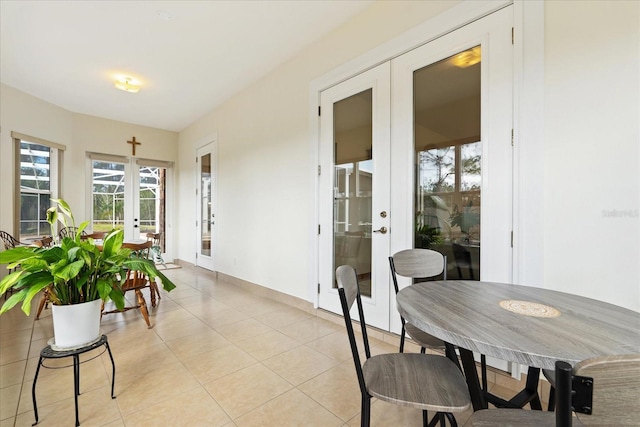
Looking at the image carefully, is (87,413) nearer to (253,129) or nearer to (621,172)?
(621,172)

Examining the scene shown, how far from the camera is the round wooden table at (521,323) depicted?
788 millimetres

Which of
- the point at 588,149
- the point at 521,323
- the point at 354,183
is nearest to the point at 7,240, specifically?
the point at 354,183

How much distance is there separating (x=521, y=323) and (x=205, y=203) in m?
5.69

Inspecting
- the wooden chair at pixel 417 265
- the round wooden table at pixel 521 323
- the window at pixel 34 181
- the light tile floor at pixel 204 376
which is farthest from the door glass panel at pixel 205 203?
the round wooden table at pixel 521 323

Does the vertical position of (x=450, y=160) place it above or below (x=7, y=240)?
above

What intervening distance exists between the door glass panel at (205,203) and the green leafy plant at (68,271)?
12.8 ft

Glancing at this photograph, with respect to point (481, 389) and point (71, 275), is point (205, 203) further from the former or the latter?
point (481, 389)

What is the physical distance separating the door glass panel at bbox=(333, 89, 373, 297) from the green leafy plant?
1.73 m

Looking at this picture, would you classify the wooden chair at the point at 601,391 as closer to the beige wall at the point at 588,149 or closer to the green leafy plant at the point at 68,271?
the beige wall at the point at 588,149

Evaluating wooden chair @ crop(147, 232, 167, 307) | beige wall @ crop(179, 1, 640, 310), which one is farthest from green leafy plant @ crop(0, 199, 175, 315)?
beige wall @ crop(179, 1, 640, 310)

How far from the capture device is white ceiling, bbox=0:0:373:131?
2754 millimetres

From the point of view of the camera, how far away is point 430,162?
2.36 meters

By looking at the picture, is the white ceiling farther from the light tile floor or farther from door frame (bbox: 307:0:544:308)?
the light tile floor

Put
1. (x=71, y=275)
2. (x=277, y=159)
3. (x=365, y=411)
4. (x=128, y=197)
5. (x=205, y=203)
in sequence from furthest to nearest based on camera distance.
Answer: (x=128, y=197) < (x=205, y=203) < (x=277, y=159) < (x=71, y=275) < (x=365, y=411)
